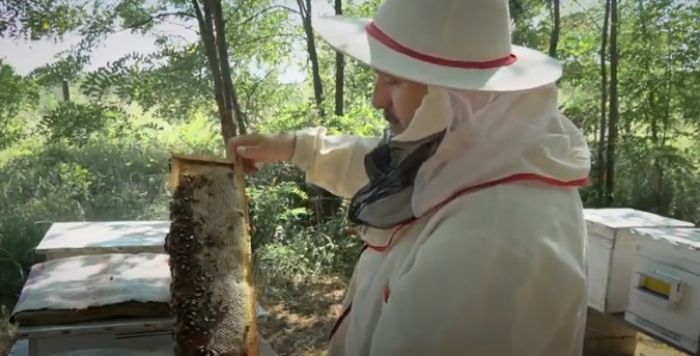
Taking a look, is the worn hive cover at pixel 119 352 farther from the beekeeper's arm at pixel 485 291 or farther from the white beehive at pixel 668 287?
the white beehive at pixel 668 287

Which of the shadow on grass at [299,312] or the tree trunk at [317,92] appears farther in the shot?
the tree trunk at [317,92]

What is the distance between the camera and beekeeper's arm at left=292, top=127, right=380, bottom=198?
1.40 meters

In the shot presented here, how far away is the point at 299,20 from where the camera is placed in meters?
4.21

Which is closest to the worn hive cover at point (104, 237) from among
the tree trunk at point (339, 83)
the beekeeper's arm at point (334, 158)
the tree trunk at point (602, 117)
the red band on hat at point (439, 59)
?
the beekeeper's arm at point (334, 158)

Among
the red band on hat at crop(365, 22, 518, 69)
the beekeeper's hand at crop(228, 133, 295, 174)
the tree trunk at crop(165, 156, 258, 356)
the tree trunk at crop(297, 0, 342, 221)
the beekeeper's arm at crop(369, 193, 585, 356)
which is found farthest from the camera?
the tree trunk at crop(297, 0, 342, 221)

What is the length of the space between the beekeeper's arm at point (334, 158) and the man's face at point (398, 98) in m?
0.31

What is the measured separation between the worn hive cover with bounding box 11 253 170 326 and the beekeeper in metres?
0.59

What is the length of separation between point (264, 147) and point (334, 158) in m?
0.15

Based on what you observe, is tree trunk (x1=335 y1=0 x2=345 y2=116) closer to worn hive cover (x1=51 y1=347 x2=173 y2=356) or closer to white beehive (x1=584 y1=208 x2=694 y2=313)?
white beehive (x1=584 y1=208 x2=694 y2=313)

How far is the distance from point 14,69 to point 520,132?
3.02 meters

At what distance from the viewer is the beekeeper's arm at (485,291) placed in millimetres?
851

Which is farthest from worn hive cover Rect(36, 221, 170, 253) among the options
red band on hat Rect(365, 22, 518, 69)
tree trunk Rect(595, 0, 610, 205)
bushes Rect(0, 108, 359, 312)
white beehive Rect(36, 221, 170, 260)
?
Result: tree trunk Rect(595, 0, 610, 205)

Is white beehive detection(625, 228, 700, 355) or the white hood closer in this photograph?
the white hood

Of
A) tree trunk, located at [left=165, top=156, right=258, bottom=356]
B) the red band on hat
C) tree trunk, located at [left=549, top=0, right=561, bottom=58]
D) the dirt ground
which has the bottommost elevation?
the dirt ground
